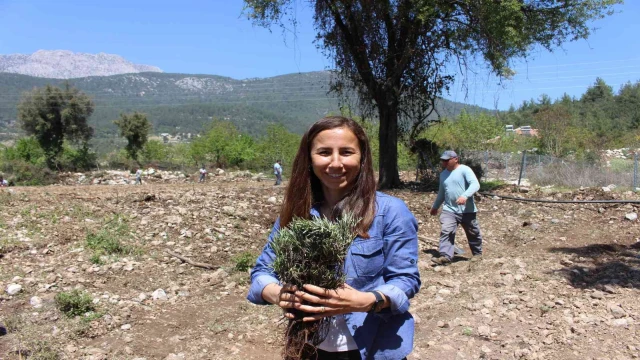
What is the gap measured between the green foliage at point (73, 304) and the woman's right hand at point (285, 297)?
407cm

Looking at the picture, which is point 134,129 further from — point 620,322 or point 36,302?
point 620,322

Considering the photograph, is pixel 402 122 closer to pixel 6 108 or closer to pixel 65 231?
pixel 65 231

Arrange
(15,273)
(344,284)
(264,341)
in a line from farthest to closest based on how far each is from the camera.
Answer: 1. (15,273)
2. (264,341)
3. (344,284)

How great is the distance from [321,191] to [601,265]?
239 inches

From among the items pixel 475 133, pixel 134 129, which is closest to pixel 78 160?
pixel 134 129

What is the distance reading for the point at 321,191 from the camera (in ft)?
6.50

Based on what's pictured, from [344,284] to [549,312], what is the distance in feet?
13.2

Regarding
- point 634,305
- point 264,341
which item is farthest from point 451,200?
point 264,341

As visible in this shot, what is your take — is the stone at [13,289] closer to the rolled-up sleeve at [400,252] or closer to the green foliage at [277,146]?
the rolled-up sleeve at [400,252]

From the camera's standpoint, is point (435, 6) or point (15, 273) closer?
point (15, 273)

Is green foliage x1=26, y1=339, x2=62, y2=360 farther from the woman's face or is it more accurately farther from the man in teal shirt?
the man in teal shirt

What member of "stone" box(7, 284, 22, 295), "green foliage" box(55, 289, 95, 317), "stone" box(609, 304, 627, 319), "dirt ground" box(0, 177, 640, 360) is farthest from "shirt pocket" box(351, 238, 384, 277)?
"stone" box(7, 284, 22, 295)

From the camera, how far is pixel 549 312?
4867 mm

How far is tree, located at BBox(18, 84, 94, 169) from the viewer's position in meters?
36.9
